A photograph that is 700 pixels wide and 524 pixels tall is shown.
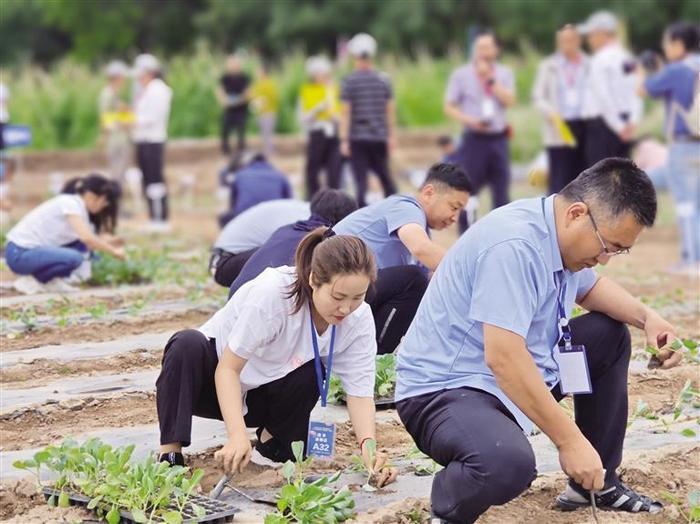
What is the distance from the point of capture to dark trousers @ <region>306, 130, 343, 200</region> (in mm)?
13875

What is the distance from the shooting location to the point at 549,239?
402 centimetres

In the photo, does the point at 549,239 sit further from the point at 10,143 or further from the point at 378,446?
the point at 10,143

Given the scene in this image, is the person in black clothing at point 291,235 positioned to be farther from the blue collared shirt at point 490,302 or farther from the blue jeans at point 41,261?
the blue jeans at point 41,261

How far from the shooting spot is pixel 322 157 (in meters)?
14.0

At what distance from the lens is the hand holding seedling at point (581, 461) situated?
391cm

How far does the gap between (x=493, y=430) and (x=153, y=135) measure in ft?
33.0

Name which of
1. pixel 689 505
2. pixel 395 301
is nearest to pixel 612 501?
pixel 689 505

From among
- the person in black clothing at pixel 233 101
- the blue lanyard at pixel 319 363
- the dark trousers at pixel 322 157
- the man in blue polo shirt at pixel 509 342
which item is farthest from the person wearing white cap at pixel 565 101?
the person in black clothing at pixel 233 101

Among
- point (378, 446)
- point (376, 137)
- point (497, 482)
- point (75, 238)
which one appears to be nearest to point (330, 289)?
point (497, 482)

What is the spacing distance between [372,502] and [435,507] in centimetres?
54

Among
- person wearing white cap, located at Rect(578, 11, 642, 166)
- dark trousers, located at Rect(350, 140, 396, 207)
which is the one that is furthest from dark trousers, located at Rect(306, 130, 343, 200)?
person wearing white cap, located at Rect(578, 11, 642, 166)

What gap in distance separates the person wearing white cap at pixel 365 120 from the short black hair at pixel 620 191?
8.25 metres

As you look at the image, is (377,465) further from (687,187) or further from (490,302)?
(687,187)

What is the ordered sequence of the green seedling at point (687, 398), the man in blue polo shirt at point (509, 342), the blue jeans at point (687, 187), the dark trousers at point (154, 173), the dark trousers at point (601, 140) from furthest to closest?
the dark trousers at point (154, 173) → the dark trousers at point (601, 140) → the blue jeans at point (687, 187) → the green seedling at point (687, 398) → the man in blue polo shirt at point (509, 342)
